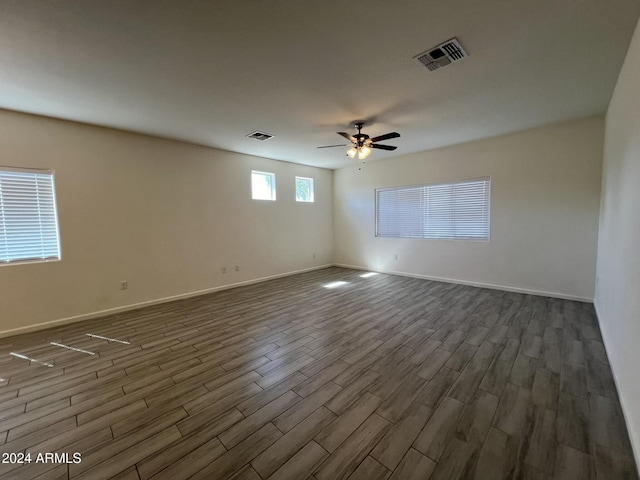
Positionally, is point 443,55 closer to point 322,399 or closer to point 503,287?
point 322,399

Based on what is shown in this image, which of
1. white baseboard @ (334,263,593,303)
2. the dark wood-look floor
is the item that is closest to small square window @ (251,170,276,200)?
the dark wood-look floor

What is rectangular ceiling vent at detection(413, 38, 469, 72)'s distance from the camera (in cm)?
212

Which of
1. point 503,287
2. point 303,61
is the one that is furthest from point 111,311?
point 503,287

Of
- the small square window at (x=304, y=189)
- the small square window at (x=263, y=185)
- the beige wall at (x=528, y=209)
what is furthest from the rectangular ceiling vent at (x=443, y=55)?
the small square window at (x=304, y=189)

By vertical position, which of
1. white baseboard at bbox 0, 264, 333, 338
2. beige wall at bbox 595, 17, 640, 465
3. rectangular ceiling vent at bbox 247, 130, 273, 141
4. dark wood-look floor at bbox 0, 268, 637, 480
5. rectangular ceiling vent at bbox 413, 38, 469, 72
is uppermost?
rectangular ceiling vent at bbox 247, 130, 273, 141

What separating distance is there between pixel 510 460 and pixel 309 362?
5.08 feet

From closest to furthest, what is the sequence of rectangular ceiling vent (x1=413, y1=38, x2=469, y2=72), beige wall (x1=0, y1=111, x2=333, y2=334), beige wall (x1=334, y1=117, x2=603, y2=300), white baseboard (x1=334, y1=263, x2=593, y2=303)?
rectangular ceiling vent (x1=413, y1=38, x2=469, y2=72) → beige wall (x1=0, y1=111, x2=333, y2=334) → beige wall (x1=334, y1=117, x2=603, y2=300) → white baseboard (x1=334, y1=263, x2=593, y2=303)

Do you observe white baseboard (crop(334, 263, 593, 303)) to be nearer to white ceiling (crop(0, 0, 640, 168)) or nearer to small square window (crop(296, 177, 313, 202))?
white ceiling (crop(0, 0, 640, 168))

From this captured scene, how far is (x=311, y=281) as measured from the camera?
18.9 ft

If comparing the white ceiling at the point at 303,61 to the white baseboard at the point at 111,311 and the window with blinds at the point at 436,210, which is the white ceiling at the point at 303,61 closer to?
the window with blinds at the point at 436,210

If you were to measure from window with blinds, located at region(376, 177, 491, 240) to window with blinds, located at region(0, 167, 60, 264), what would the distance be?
19.5ft

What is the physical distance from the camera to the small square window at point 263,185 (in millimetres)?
5723

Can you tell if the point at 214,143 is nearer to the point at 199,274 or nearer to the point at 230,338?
the point at 199,274

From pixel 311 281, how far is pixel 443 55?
4.49m
